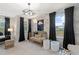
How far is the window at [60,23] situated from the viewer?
14.1 feet

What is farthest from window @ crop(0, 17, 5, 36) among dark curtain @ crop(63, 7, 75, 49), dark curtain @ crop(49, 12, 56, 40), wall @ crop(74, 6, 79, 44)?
wall @ crop(74, 6, 79, 44)

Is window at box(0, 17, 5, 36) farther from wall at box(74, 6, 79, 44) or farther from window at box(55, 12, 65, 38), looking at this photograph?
wall at box(74, 6, 79, 44)

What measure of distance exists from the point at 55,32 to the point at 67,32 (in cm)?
97

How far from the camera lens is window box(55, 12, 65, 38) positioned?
14.1ft

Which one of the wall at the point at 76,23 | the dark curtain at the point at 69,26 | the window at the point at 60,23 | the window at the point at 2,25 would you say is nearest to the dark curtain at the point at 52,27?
the window at the point at 60,23

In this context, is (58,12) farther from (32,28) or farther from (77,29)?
(32,28)

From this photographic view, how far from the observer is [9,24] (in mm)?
6574

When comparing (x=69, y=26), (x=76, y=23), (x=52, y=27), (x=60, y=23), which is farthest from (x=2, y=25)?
(x=76, y=23)

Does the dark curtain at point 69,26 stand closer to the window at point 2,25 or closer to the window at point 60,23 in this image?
the window at point 60,23

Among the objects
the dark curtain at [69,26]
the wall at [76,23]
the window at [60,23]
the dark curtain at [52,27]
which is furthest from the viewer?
the dark curtain at [52,27]

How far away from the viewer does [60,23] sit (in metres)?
4.45

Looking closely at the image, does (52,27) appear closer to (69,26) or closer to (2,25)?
(69,26)
